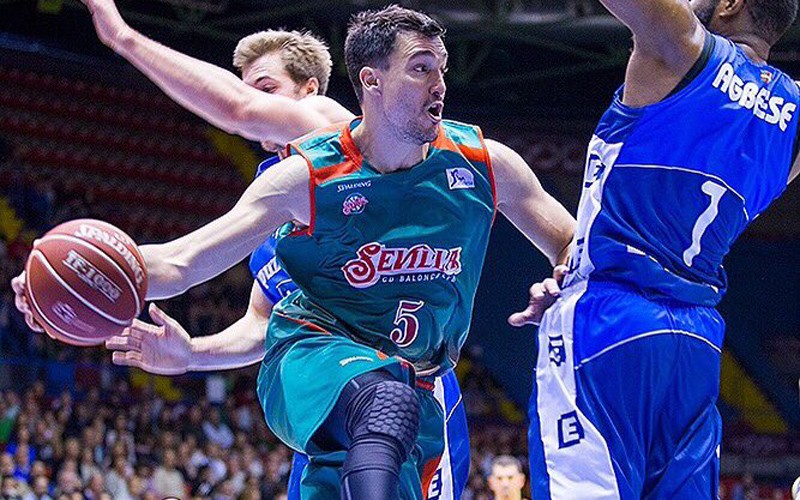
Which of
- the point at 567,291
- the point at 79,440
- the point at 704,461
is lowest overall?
the point at 79,440

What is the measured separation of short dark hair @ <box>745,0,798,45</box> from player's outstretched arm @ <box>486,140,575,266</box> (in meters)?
0.84

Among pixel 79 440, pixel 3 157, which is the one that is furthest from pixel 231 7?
pixel 79 440

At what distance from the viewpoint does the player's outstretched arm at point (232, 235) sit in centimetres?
348

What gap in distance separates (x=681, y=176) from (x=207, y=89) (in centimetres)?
182

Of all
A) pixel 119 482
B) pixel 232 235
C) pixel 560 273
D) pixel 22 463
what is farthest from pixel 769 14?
pixel 119 482

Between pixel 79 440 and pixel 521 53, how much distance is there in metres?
9.98

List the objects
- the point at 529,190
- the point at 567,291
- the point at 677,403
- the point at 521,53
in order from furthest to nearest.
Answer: the point at 521,53
the point at 529,190
the point at 567,291
the point at 677,403

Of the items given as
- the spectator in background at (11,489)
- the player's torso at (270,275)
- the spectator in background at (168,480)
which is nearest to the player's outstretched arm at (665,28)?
the player's torso at (270,275)

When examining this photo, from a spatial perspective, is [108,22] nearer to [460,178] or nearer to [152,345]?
[152,345]

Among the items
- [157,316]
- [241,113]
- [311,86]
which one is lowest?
[157,316]

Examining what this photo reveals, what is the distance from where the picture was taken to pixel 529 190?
3.98m

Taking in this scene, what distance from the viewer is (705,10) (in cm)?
352

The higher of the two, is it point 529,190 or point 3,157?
point 529,190

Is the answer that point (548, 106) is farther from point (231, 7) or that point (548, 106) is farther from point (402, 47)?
point (402, 47)
